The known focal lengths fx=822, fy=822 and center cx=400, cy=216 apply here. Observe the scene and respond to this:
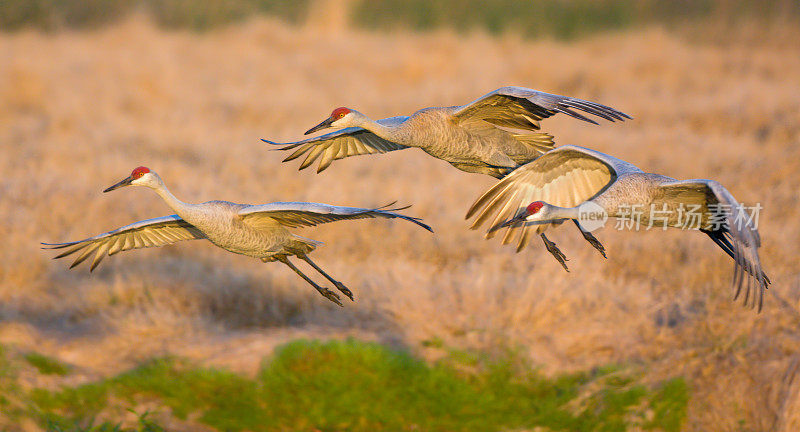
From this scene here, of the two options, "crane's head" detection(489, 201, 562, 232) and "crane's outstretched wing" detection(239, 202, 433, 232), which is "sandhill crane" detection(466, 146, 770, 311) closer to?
"crane's head" detection(489, 201, 562, 232)

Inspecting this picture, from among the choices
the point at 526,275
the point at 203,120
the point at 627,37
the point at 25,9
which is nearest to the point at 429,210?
the point at 526,275

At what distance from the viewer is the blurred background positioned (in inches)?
291

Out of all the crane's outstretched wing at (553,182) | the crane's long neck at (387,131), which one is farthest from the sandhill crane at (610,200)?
the crane's long neck at (387,131)

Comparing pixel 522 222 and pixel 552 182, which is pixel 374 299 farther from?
pixel 522 222

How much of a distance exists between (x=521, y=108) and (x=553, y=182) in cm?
32

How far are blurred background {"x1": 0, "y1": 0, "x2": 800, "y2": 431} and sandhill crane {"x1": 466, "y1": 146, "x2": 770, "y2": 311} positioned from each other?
470 centimetres

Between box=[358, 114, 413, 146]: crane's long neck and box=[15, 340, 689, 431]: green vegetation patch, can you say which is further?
box=[15, 340, 689, 431]: green vegetation patch

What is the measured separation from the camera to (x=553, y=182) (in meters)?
2.99

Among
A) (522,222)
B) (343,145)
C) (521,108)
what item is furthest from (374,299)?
(522,222)

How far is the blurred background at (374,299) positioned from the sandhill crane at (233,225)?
15.7 ft

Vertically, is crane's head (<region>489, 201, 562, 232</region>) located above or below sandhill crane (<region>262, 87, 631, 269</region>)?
below

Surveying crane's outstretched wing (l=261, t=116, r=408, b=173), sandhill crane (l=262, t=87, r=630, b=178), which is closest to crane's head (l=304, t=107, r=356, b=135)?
sandhill crane (l=262, t=87, r=630, b=178)

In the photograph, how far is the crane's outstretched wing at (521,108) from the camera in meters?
2.55

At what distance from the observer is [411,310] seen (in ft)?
25.6
